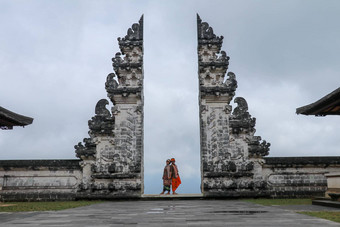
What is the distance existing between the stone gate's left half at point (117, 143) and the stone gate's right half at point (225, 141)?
112 inches

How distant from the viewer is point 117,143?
14.5 meters

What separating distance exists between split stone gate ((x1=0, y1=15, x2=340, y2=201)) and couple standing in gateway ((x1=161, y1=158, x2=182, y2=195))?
146cm

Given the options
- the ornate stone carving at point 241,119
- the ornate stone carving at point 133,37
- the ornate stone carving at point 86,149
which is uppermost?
the ornate stone carving at point 133,37

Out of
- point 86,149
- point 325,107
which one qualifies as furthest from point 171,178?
point 325,107

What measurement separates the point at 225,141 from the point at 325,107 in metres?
Answer: 6.23

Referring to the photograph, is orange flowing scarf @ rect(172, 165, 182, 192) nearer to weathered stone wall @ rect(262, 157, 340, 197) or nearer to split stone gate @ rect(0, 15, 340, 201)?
split stone gate @ rect(0, 15, 340, 201)

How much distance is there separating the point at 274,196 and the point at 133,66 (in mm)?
8521

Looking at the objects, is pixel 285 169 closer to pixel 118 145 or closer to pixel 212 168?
pixel 212 168

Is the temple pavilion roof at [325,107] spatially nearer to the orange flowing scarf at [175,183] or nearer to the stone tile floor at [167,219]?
the stone tile floor at [167,219]

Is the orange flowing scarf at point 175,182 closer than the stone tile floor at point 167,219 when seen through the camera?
No

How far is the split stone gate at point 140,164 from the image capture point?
14.0 meters

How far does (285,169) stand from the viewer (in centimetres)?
1419

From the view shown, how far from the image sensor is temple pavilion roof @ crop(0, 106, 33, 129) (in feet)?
25.8

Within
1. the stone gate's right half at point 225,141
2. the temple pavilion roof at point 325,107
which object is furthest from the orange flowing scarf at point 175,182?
the temple pavilion roof at point 325,107
